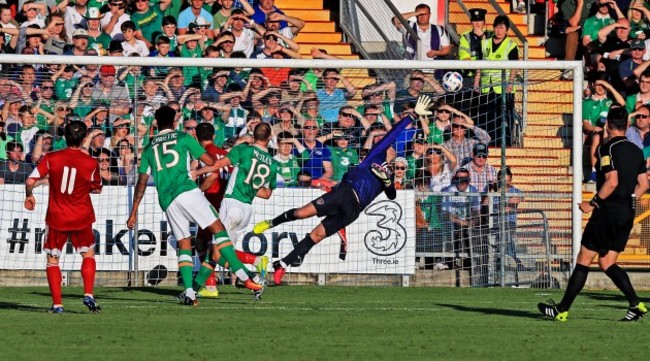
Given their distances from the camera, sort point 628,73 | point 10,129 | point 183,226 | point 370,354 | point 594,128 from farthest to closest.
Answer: point 628,73, point 594,128, point 10,129, point 183,226, point 370,354

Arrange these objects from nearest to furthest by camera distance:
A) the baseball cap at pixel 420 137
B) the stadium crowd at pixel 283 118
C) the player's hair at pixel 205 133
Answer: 1. the player's hair at pixel 205 133
2. the stadium crowd at pixel 283 118
3. the baseball cap at pixel 420 137

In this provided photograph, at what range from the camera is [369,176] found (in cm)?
1845

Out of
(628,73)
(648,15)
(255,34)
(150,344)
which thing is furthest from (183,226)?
(648,15)

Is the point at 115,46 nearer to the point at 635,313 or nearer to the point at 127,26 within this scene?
the point at 127,26

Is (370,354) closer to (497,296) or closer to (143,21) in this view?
(497,296)

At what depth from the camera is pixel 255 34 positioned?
2338 centimetres

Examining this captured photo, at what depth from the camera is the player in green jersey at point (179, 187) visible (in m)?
15.3

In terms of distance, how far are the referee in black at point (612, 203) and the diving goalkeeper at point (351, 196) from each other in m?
4.82

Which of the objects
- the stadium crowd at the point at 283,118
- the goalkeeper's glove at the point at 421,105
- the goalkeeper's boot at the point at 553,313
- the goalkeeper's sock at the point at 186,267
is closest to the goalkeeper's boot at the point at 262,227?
the goalkeeper's sock at the point at 186,267

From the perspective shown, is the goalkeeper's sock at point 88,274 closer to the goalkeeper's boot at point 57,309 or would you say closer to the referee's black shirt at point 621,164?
the goalkeeper's boot at point 57,309

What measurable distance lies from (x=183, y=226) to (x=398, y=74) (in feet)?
21.6

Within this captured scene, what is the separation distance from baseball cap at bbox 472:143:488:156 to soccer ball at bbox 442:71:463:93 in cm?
90

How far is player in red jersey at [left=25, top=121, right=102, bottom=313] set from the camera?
14320 millimetres

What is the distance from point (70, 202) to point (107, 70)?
21.4ft
